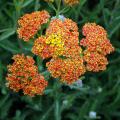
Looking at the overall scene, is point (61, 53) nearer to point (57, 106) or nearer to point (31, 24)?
point (31, 24)

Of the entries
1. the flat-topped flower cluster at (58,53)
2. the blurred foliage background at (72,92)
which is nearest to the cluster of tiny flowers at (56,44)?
the flat-topped flower cluster at (58,53)

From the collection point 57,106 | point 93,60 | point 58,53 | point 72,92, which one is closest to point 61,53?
point 58,53

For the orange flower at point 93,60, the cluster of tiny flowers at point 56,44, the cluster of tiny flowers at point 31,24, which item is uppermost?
the cluster of tiny flowers at point 31,24

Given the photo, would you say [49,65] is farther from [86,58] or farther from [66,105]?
[66,105]

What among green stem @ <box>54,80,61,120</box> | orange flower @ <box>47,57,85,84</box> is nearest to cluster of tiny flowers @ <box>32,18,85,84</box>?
orange flower @ <box>47,57,85,84</box>

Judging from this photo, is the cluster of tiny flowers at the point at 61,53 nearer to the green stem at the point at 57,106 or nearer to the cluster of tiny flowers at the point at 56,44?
the cluster of tiny flowers at the point at 56,44

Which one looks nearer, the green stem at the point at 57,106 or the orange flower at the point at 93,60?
the orange flower at the point at 93,60

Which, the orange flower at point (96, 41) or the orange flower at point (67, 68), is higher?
the orange flower at point (96, 41)
